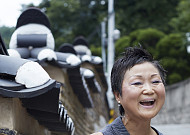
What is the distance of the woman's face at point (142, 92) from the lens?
232cm

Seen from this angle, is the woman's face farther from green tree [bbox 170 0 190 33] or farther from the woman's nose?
green tree [bbox 170 0 190 33]

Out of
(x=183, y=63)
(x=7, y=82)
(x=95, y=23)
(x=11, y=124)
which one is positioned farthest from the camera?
(x=95, y=23)

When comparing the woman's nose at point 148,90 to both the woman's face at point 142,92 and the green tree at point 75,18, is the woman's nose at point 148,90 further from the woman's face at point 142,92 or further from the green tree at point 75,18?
the green tree at point 75,18

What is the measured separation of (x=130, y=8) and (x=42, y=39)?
2583 cm

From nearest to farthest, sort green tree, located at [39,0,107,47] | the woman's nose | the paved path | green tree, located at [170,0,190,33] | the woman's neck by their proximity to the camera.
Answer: the woman's nose, the woman's neck, the paved path, green tree, located at [170,0,190,33], green tree, located at [39,0,107,47]

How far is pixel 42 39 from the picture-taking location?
20.7 ft

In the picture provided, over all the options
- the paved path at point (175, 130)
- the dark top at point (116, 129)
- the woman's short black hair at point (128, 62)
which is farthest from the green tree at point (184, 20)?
the dark top at point (116, 129)

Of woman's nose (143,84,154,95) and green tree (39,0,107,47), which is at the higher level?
woman's nose (143,84,154,95)

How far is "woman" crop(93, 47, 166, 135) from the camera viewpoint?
233 cm

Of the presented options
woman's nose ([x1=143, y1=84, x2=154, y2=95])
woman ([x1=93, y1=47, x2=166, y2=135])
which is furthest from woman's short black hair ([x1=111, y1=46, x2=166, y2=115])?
woman's nose ([x1=143, y1=84, x2=154, y2=95])

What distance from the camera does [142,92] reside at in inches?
91.6

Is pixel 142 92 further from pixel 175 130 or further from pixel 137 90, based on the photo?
pixel 175 130

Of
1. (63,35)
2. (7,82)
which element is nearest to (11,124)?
(7,82)

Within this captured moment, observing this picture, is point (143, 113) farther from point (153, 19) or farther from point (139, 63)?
point (153, 19)
